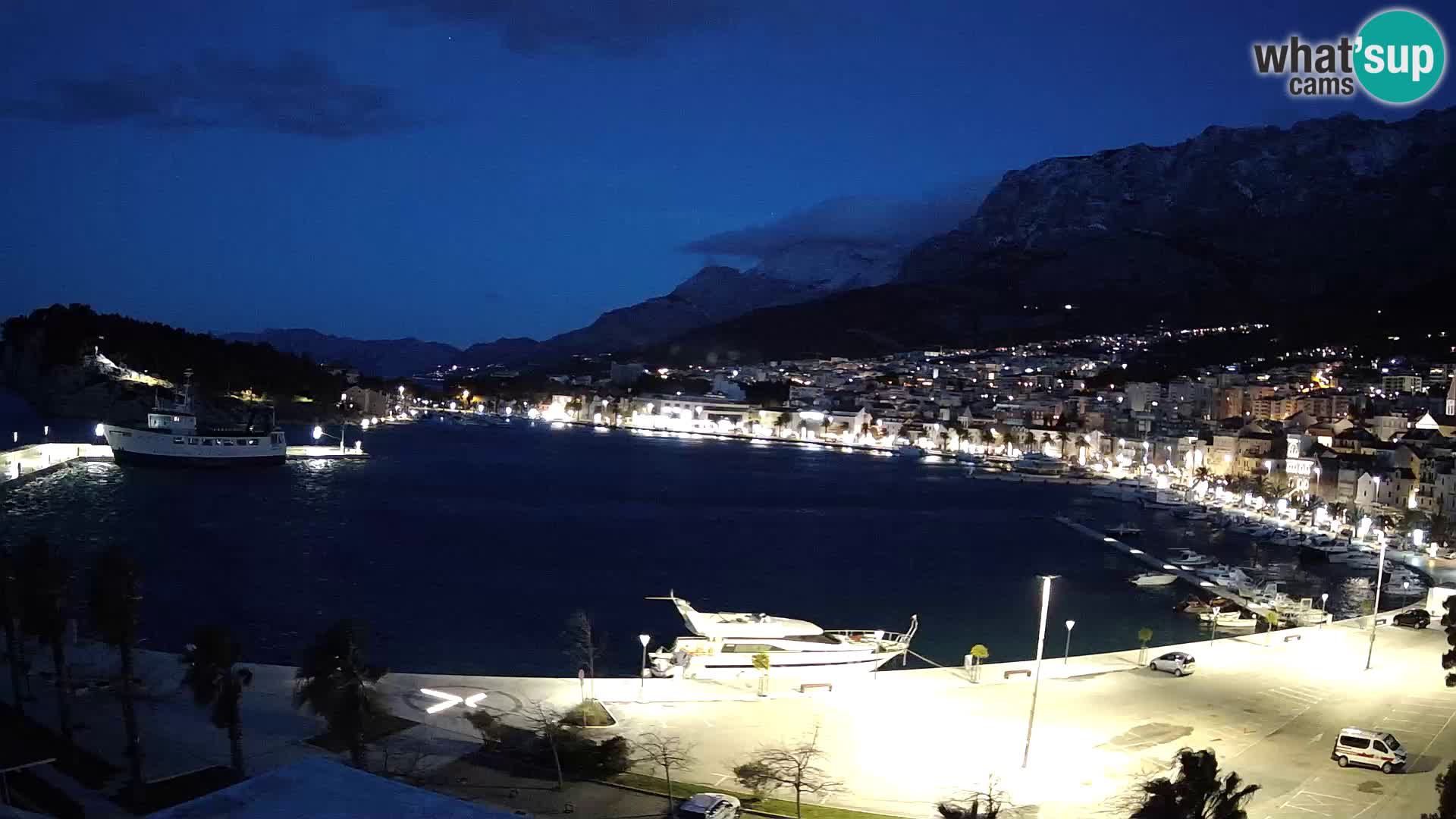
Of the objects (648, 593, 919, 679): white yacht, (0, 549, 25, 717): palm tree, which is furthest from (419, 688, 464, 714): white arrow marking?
(0, 549, 25, 717): palm tree

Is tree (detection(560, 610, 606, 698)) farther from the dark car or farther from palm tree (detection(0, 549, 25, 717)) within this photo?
the dark car

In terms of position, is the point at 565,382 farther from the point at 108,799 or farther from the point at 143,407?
the point at 108,799

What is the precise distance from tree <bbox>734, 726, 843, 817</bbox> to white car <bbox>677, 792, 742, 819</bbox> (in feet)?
2.19

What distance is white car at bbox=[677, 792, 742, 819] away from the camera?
345 inches

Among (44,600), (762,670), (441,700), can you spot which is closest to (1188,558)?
(762,670)

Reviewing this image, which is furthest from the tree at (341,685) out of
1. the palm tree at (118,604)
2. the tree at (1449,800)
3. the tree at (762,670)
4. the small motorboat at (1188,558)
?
the small motorboat at (1188,558)

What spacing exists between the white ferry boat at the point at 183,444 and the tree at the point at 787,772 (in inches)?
1515

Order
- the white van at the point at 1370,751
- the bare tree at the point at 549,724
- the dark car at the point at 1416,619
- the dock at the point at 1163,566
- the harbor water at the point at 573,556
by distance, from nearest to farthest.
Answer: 1. the bare tree at the point at 549,724
2. the white van at the point at 1370,751
3. the dark car at the point at 1416,619
4. the harbor water at the point at 573,556
5. the dock at the point at 1163,566

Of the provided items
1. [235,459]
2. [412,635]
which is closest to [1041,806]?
[412,635]

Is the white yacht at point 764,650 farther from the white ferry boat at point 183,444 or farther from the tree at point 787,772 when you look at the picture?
the white ferry boat at point 183,444

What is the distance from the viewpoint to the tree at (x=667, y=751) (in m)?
10.3

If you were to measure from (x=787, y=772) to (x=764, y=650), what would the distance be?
4938 mm

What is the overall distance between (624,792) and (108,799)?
4.17 metres

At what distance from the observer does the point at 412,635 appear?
18.7m
